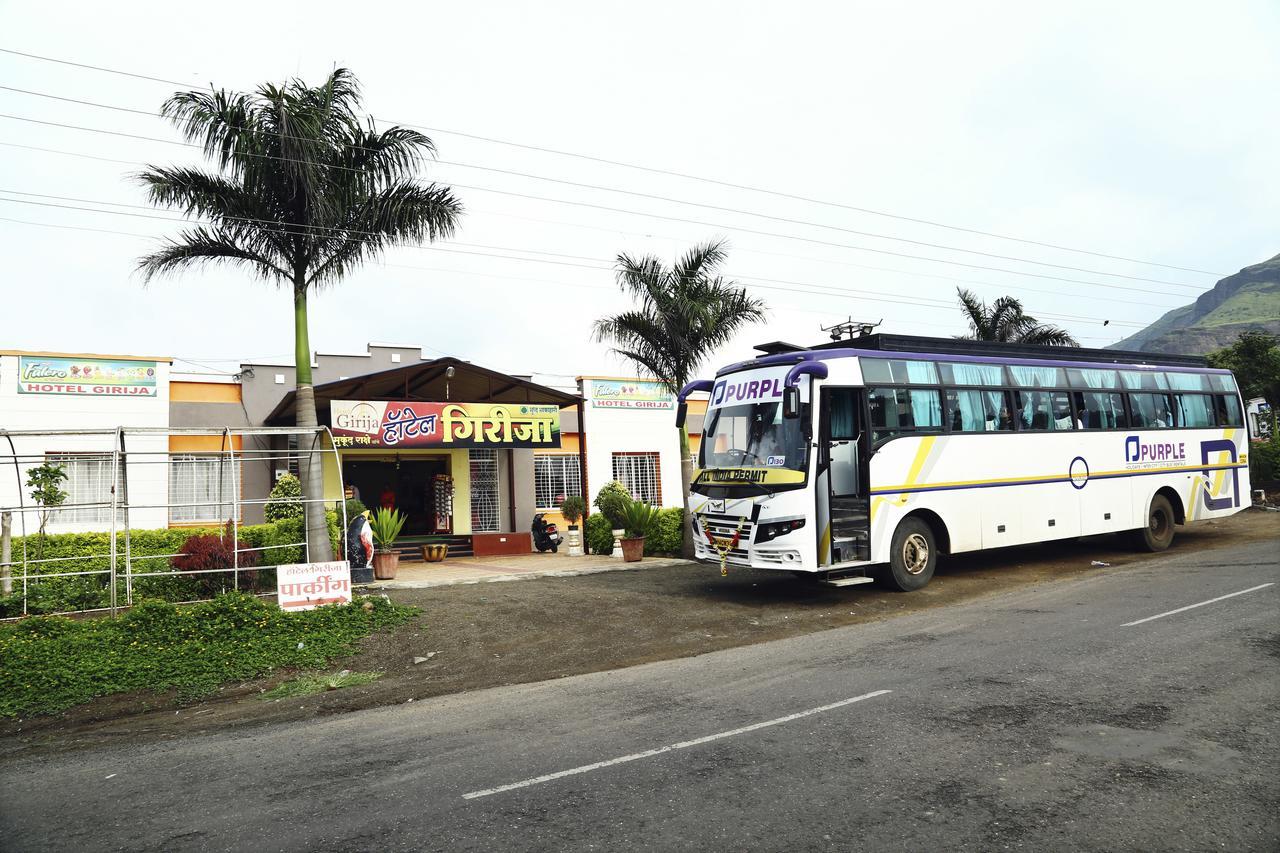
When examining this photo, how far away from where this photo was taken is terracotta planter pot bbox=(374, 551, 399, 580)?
16.4 m

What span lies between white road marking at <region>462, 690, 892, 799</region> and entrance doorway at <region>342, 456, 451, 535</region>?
19354mm

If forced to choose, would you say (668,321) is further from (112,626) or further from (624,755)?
(624,755)

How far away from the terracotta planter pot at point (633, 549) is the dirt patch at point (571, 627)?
2.10m

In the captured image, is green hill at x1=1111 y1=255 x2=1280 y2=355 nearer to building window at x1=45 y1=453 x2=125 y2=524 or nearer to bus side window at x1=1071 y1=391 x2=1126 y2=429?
bus side window at x1=1071 y1=391 x2=1126 y2=429

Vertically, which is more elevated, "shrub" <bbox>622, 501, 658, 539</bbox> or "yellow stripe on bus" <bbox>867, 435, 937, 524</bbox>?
"yellow stripe on bus" <bbox>867, 435, 937, 524</bbox>

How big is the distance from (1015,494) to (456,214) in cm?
1099

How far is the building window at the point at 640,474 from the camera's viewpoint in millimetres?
27984

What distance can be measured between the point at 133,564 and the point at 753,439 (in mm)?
10812

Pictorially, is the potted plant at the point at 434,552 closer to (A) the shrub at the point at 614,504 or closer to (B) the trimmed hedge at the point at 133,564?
(B) the trimmed hedge at the point at 133,564

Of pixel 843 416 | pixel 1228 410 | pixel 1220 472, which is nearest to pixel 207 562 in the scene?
pixel 843 416

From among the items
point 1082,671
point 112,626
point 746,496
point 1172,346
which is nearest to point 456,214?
point 746,496

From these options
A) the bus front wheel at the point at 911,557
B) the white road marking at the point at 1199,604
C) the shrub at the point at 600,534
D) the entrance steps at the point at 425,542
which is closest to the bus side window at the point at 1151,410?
the white road marking at the point at 1199,604

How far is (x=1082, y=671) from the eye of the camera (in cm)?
682

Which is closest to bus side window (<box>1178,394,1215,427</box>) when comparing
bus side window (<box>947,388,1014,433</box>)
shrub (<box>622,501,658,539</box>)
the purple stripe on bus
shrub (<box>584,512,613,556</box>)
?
the purple stripe on bus
